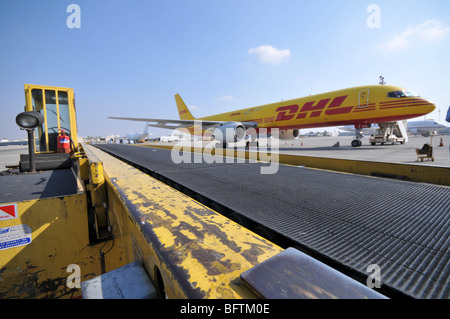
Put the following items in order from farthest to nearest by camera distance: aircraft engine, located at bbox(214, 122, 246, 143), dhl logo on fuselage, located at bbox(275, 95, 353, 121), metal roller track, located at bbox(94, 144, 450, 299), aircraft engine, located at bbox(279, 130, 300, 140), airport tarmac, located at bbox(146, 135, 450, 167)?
aircraft engine, located at bbox(279, 130, 300, 140) → aircraft engine, located at bbox(214, 122, 246, 143) → dhl logo on fuselage, located at bbox(275, 95, 353, 121) → airport tarmac, located at bbox(146, 135, 450, 167) → metal roller track, located at bbox(94, 144, 450, 299)

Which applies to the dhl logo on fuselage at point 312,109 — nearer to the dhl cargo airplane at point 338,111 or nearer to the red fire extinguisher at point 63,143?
the dhl cargo airplane at point 338,111

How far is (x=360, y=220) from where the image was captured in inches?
49.8

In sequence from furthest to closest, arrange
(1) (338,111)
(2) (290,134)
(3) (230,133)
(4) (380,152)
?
(2) (290,134) → (3) (230,133) → (1) (338,111) → (4) (380,152)

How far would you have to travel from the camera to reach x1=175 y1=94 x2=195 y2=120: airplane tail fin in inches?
826

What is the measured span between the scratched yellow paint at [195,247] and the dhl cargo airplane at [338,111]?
10072mm

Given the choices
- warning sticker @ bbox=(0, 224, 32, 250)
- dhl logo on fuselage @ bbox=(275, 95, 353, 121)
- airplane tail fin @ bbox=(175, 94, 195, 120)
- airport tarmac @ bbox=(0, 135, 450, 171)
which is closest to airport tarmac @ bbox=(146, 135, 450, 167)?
airport tarmac @ bbox=(0, 135, 450, 171)

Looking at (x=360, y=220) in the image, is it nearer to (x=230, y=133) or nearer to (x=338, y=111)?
(x=230, y=133)

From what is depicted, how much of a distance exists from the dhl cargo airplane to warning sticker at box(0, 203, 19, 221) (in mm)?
9837

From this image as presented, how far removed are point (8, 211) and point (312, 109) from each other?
12058mm

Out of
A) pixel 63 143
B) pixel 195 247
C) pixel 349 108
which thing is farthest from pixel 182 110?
pixel 195 247

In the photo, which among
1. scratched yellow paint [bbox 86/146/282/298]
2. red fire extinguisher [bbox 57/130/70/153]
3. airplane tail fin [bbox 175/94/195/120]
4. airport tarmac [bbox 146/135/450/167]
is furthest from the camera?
airplane tail fin [bbox 175/94/195/120]

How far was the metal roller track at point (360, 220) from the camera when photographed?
0.78m

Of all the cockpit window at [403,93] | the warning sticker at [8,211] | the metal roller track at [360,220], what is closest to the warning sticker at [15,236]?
the warning sticker at [8,211]

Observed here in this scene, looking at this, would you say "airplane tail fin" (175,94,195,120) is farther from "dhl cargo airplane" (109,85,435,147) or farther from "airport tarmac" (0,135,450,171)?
"airport tarmac" (0,135,450,171)
